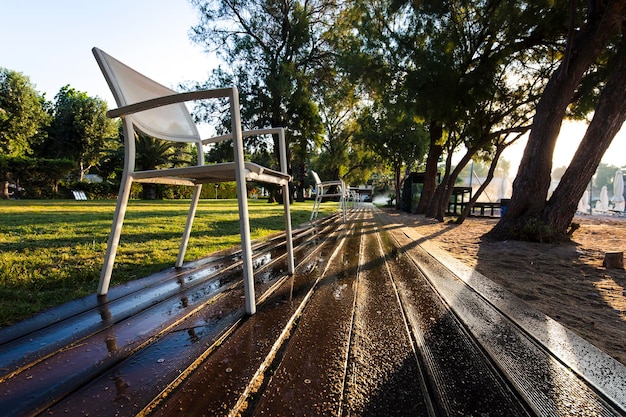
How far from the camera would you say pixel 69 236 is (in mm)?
2957

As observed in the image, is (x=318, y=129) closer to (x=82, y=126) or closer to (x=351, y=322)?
(x=351, y=322)

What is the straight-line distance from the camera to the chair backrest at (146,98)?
1357 mm

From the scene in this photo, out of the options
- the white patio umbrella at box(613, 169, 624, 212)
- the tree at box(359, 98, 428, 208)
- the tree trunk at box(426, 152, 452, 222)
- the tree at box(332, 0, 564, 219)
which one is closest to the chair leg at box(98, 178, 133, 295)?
the tree at box(332, 0, 564, 219)

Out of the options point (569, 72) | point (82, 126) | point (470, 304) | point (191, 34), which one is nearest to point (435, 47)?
point (569, 72)

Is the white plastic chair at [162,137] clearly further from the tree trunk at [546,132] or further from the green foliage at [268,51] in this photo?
the green foliage at [268,51]

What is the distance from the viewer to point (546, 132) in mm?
3984

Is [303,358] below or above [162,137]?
below

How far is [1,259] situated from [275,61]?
1283 centimetres

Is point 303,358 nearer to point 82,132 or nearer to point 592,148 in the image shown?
point 592,148

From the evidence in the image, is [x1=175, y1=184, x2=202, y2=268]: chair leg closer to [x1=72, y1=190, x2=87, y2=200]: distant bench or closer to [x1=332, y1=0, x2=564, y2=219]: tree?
[x1=332, y1=0, x2=564, y2=219]: tree

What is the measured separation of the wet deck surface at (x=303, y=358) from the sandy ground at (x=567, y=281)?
19cm

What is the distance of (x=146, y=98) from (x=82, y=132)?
25.8 meters

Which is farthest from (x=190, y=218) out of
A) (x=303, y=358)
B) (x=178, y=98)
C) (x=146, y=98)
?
(x=303, y=358)

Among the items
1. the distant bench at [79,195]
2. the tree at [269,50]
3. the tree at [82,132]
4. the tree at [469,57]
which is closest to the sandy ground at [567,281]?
the tree at [469,57]
